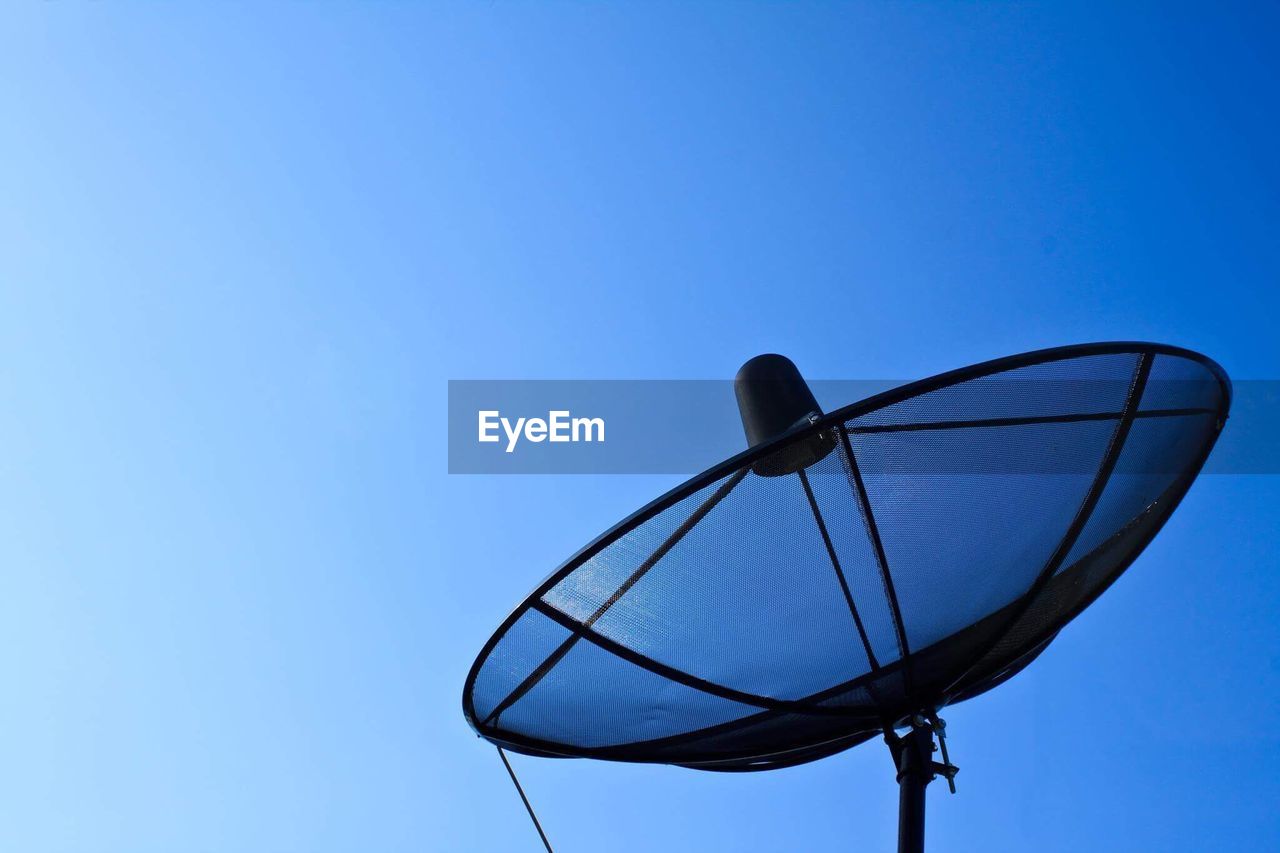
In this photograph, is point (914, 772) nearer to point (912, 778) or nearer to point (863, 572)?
point (912, 778)

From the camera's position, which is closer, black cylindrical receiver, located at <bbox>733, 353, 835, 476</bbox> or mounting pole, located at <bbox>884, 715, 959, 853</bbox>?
mounting pole, located at <bbox>884, 715, 959, 853</bbox>

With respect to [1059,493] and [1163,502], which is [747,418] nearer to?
[1059,493]

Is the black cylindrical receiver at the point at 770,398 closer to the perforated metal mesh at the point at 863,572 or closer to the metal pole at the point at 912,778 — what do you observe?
the perforated metal mesh at the point at 863,572

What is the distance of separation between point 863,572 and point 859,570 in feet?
0.08

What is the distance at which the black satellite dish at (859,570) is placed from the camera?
4.26 meters

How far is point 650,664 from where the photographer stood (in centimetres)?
523

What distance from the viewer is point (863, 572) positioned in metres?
4.93

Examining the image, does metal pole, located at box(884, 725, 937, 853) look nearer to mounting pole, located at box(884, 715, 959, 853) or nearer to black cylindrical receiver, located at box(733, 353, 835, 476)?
mounting pole, located at box(884, 715, 959, 853)

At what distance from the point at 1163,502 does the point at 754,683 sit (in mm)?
2087

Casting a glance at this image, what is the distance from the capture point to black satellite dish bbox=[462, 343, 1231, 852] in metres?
4.26

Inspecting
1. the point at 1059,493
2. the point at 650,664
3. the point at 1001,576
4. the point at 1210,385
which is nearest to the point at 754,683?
the point at 650,664

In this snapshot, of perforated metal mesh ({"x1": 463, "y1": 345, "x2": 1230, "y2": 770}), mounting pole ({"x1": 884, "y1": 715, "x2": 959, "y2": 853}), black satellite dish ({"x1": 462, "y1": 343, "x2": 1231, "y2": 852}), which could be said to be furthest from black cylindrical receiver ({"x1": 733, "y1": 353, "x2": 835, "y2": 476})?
mounting pole ({"x1": 884, "y1": 715, "x2": 959, "y2": 853})

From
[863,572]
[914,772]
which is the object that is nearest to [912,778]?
[914,772]

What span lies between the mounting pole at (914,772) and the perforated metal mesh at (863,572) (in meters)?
0.18
